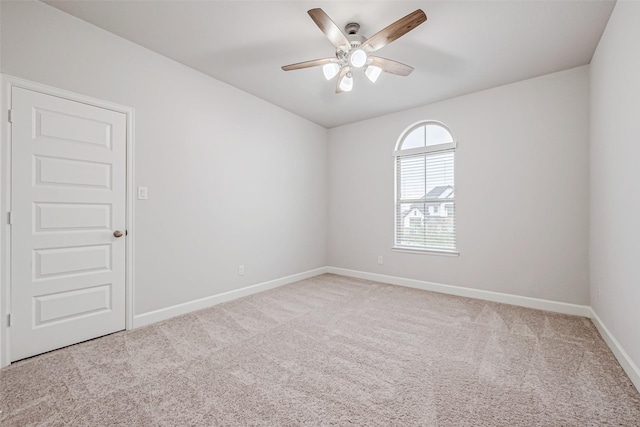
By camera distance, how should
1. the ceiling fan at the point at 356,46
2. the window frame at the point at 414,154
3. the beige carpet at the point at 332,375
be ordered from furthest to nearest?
the window frame at the point at 414,154
the ceiling fan at the point at 356,46
the beige carpet at the point at 332,375

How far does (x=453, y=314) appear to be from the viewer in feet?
10.3

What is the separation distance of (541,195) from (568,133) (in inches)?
28.7

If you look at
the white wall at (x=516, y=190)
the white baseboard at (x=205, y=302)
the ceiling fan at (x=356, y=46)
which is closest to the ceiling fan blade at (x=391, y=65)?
the ceiling fan at (x=356, y=46)

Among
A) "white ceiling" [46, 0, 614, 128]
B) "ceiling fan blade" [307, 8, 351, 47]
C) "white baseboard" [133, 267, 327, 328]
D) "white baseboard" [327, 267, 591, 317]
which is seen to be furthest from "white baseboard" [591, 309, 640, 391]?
"white baseboard" [133, 267, 327, 328]

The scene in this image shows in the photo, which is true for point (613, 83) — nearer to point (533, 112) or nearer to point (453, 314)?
point (533, 112)

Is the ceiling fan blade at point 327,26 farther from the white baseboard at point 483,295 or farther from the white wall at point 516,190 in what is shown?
the white baseboard at point 483,295

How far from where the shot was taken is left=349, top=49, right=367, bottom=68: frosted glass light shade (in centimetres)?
227

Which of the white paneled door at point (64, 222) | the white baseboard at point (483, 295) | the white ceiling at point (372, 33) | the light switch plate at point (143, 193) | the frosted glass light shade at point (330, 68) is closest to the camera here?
the white paneled door at point (64, 222)

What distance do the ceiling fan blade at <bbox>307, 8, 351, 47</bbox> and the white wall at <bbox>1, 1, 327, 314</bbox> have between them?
6.08ft

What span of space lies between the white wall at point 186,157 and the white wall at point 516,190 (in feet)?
6.01

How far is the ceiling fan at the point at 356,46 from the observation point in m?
1.95

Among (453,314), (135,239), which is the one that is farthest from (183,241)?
(453,314)

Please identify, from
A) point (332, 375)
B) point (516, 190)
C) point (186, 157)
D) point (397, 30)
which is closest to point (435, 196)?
point (516, 190)

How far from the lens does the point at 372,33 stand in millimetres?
2541
